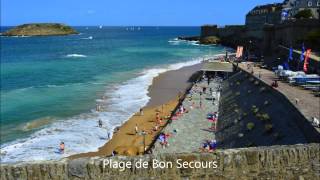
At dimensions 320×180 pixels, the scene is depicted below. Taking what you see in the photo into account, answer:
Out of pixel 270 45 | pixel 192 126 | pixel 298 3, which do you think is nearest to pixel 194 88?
pixel 192 126

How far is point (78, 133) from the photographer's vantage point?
26188 mm

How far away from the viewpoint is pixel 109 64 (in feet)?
226

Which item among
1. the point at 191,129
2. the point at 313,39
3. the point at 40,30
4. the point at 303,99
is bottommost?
the point at 191,129

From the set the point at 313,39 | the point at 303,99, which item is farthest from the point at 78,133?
the point at 313,39

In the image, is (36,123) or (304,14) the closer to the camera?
(36,123)

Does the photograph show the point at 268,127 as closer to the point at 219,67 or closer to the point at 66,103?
the point at 66,103

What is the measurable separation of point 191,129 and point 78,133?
652cm

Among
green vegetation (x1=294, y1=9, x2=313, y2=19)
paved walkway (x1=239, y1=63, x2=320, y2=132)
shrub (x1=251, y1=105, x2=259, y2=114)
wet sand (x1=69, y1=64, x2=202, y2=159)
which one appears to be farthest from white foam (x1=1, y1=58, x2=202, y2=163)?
green vegetation (x1=294, y1=9, x2=313, y2=19)

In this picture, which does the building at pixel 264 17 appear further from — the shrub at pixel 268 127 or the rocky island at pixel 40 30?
the rocky island at pixel 40 30

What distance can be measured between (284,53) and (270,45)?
15302mm

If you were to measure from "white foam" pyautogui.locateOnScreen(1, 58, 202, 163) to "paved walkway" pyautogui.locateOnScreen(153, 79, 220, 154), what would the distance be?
389 cm

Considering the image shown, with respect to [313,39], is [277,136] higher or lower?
lower

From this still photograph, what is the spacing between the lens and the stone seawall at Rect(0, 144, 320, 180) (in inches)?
239

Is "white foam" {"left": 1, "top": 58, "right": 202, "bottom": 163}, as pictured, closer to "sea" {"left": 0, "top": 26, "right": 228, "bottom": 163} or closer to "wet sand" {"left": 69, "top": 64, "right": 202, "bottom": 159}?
"sea" {"left": 0, "top": 26, "right": 228, "bottom": 163}
